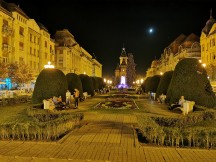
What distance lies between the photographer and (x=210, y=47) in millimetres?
62344

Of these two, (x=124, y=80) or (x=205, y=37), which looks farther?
(x=124, y=80)

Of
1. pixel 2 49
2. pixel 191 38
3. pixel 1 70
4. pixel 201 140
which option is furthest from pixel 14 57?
pixel 191 38

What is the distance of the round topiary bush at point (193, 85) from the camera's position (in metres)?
21.2

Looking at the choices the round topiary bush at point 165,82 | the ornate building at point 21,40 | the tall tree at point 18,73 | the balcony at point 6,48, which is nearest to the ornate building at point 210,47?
the round topiary bush at point 165,82

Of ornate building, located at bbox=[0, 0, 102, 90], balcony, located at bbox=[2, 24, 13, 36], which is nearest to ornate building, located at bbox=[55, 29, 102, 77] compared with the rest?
ornate building, located at bbox=[0, 0, 102, 90]

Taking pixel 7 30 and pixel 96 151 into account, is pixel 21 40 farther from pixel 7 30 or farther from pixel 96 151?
pixel 96 151

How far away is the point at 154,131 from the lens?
33.5ft

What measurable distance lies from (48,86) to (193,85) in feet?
41.4

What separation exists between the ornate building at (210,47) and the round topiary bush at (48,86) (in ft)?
133

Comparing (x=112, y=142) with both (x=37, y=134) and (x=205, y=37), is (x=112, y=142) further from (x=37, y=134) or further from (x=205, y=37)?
(x=205, y=37)

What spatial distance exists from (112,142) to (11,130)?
13.9 feet

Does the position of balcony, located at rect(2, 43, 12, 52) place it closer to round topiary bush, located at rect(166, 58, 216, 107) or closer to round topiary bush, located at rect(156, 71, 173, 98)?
round topiary bush, located at rect(156, 71, 173, 98)

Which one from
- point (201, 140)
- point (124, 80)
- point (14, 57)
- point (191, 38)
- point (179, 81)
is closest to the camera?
point (201, 140)

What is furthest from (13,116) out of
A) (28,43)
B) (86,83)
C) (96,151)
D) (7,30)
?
(28,43)
